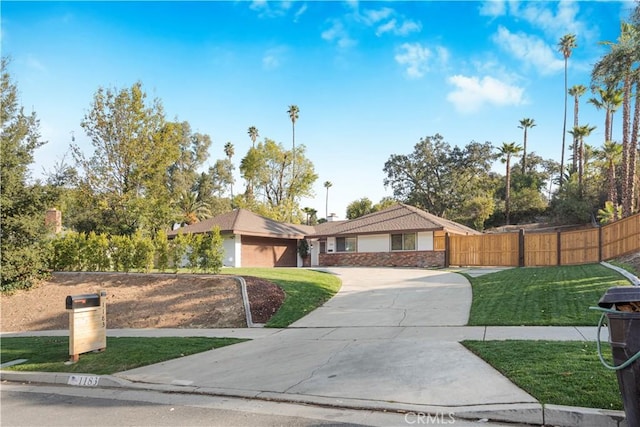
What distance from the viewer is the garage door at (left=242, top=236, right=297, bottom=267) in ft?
98.9

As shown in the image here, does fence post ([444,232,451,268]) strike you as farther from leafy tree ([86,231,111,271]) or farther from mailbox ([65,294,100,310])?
mailbox ([65,294,100,310])

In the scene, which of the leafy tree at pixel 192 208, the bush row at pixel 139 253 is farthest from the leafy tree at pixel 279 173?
the bush row at pixel 139 253

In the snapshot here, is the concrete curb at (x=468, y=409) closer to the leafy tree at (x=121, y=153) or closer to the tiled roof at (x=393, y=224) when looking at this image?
the leafy tree at (x=121, y=153)

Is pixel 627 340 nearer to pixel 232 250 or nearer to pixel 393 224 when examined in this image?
pixel 232 250

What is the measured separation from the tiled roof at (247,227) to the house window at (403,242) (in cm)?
732

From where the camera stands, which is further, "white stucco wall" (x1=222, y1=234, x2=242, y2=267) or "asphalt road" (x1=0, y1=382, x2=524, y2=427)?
"white stucco wall" (x1=222, y1=234, x2=242, y2=267)

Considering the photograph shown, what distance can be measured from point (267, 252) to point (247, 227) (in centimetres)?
348

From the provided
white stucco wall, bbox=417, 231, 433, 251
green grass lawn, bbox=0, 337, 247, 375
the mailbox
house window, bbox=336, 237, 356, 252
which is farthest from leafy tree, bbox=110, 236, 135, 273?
white stucco wall, bbox=417, 231, 433, 251

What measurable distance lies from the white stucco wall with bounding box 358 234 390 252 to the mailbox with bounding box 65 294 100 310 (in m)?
23.3

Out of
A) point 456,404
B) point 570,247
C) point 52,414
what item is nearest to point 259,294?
point 52,414

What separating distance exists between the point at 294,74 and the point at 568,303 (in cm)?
1355

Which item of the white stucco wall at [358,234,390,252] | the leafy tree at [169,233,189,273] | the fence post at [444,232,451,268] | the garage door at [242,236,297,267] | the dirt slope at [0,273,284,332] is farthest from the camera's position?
the white stucco wall at [358,234,390,252]

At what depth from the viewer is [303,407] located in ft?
18.1

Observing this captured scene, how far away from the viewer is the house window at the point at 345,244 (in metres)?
32.4
